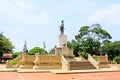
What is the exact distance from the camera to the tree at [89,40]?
58.2 meters

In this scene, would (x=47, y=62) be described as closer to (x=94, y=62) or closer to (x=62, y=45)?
(x=62, y=45)

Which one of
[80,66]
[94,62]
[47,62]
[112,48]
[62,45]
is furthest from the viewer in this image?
[112,48]

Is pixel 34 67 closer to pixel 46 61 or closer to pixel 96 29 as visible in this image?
pixel 46 61

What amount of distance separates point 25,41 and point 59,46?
29919 millimetres

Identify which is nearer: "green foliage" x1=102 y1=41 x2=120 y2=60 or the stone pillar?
the stone pillar

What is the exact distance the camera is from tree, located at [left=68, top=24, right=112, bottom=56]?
5822 cm

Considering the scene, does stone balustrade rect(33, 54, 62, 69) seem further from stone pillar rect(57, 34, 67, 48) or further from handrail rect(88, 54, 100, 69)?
handrail rect(88, 54, 100, 69)

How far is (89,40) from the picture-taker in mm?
58656

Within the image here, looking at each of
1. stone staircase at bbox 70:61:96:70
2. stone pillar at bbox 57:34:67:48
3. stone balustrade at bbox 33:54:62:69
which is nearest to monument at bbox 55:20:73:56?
stone pillar at bbox 57:34:67:48

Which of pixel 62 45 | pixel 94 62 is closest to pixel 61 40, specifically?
pixel 62 45

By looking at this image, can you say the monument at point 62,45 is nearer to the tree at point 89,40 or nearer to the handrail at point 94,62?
the handrail at point 94,62

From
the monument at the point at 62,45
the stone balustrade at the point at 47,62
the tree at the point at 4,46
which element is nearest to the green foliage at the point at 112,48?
the tree at the point at 4,46

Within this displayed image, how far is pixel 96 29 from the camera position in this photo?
60.6m

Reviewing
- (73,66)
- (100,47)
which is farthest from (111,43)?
(73,66)
